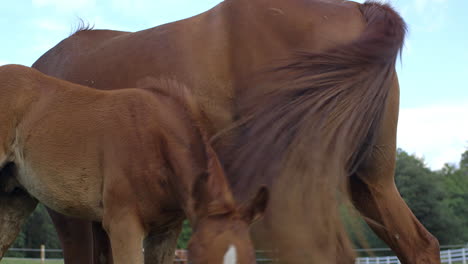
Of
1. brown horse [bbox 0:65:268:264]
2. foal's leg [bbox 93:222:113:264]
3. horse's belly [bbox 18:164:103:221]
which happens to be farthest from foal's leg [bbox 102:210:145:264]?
foal's leg [bbox 93:222:113:264]

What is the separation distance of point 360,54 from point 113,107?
159 cm

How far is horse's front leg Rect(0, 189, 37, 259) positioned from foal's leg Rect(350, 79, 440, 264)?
242 centimetres

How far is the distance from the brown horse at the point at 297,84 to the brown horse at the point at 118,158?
0.23 m

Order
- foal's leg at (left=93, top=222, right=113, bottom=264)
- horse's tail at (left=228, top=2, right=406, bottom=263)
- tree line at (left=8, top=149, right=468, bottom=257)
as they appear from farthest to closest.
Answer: tree line at (left=8, top=149, right=468, bottom=257)
foal's leg at (left=93, top=222, right=113, bottom=264)
horse's tail at (left=228, top=2, right=406, bottom=263)

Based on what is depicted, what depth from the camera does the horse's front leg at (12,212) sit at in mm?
4297

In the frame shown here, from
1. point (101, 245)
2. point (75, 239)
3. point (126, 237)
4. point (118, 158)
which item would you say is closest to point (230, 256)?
point (126, 237)

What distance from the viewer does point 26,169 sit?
12.3 ft

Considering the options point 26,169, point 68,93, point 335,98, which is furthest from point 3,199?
point 335,98

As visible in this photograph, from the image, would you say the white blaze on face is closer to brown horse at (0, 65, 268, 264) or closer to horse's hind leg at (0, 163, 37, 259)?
brown horse at (0, 65, 268, 264)

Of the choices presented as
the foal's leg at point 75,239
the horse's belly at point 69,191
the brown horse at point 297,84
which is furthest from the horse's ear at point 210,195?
the foal's leg at point 75,239

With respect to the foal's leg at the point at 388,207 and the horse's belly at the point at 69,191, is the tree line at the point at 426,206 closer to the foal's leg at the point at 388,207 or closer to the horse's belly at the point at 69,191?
the foal's leg at the point at 388,207

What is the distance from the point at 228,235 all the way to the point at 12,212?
7.62 ft

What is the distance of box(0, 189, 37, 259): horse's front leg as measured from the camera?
430 centimetres

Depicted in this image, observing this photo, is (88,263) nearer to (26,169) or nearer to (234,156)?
(26,169)
